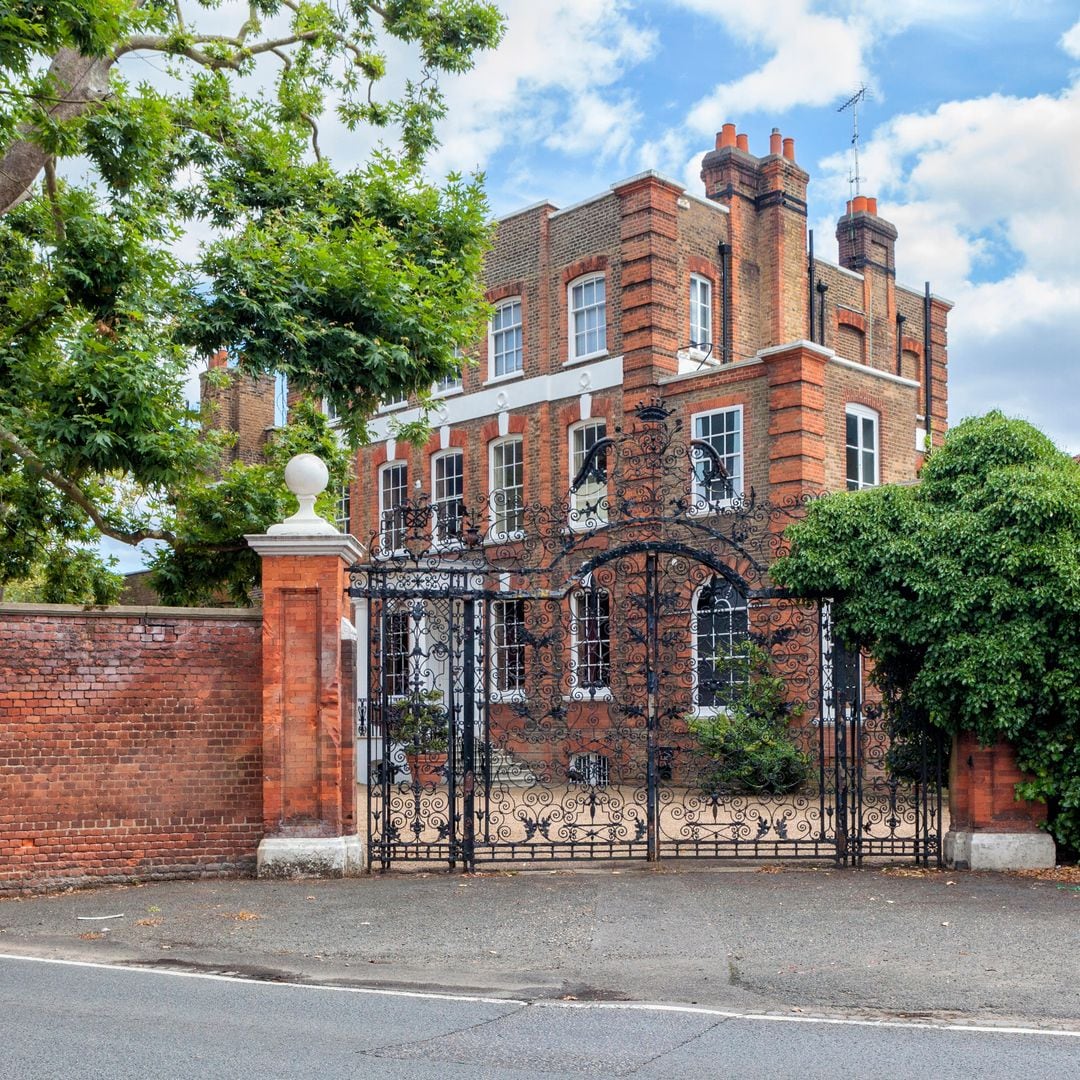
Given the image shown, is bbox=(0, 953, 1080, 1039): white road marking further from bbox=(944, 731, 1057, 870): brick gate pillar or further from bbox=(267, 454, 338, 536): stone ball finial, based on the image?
bbox=(944, 731, 1057, 870): brick gate pillar

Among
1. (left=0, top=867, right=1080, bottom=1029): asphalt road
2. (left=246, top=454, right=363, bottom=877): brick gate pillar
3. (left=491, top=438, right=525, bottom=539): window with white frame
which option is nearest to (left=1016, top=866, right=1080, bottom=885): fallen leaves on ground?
(left=0, top=867, right=1080, bottom=1029): asphalt road

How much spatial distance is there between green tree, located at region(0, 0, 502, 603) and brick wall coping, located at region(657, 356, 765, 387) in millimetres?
7322

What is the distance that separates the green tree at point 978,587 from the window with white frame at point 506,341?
14228 millimetres

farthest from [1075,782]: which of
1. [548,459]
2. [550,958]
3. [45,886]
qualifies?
[548,459]

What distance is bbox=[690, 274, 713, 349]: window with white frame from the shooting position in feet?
83.5

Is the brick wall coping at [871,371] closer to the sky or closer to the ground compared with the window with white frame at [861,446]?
closer to the sky

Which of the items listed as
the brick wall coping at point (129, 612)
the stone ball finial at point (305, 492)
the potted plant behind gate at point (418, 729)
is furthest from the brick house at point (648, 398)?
the brick wall coping at point (129, 612)

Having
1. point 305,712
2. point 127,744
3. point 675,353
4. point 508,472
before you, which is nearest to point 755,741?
point 305,712

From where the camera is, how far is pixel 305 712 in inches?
478

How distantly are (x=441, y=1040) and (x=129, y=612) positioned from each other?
6.71 m

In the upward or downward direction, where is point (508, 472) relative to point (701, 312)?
downward

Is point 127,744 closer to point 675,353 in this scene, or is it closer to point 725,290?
point 675,353

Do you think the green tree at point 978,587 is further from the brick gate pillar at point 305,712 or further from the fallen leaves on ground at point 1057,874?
the brick gate pillar at point 305,712

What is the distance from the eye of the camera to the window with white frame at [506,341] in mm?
26656
